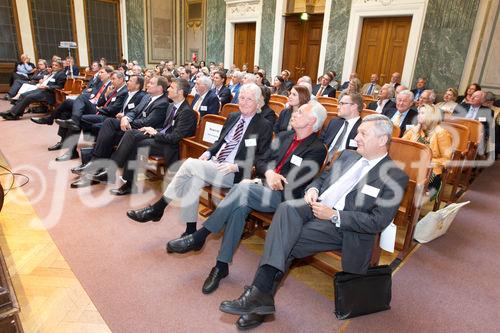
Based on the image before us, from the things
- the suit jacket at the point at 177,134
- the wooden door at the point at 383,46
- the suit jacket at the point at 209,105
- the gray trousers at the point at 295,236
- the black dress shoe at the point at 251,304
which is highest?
the wooden door at the point at 383,46

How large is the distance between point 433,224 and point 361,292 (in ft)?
3.75

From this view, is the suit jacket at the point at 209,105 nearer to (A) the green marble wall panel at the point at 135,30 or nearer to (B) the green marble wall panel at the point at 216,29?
(B) the green marble wall panel at the point at 216,29

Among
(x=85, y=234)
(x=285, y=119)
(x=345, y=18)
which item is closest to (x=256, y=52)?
(x=345, y=18)

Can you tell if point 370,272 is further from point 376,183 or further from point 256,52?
point 256,52

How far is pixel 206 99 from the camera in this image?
3.79m

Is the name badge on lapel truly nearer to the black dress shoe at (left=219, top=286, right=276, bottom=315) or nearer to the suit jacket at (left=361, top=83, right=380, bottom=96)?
the black dress shoe at (left=219, top=286, right=276, bottom=315)

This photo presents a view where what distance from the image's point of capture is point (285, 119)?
331 centimetres

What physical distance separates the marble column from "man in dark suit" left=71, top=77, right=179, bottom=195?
17.2ft

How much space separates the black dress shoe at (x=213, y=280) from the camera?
190 centimetres

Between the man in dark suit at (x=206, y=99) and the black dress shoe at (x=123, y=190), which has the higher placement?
the man in dark suit at (x=206, y=99)

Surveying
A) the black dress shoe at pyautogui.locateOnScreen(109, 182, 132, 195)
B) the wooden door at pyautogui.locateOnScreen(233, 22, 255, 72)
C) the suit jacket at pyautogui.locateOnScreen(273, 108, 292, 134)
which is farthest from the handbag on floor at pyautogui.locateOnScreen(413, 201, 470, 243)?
the wooden door at pyautogui.locateOnScreen(233, 22, 255, 72)

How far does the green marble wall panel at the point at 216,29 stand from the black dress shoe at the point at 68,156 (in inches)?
279

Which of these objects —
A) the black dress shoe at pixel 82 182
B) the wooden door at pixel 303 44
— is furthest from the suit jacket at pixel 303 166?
the wooden door at pixel 303 44

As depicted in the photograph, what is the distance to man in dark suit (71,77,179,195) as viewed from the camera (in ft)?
10.0
